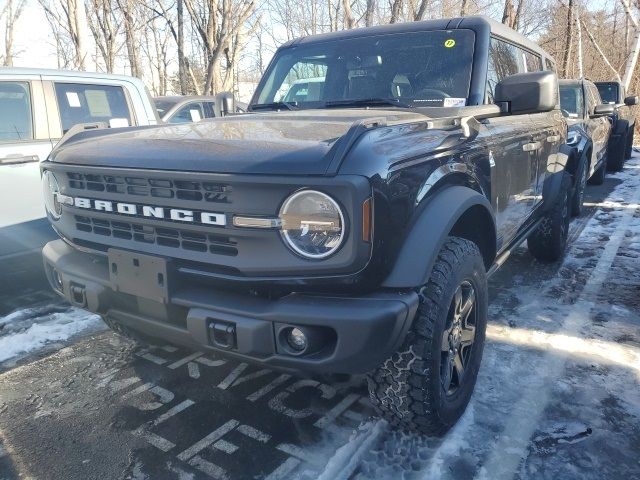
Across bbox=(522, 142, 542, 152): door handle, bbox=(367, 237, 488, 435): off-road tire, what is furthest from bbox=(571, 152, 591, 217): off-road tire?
bbox=(367, 237, 488, 435): off-road tire

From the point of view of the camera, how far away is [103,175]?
2371 mm

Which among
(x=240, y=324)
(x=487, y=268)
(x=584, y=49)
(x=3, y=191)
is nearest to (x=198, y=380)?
(x=240, y=324)

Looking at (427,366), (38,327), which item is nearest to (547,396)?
(427,366)

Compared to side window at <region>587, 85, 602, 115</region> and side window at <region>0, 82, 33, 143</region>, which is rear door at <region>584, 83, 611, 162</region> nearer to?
side window at <region>587, 85, 602, 115</region>

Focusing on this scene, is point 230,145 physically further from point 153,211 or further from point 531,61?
point 531,61

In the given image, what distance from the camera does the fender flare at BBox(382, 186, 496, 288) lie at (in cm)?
200

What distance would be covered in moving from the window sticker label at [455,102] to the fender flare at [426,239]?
847 mm

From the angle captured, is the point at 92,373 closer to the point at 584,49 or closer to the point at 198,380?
the point at 198,380

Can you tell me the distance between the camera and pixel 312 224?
6.33 feet

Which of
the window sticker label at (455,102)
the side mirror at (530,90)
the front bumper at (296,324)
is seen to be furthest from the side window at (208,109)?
the front bumper at (296,324)

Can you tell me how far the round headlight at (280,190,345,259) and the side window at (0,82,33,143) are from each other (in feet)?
12.0

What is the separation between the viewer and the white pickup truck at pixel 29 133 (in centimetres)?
447

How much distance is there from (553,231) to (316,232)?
350cm

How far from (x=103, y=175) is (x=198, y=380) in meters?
1.32
